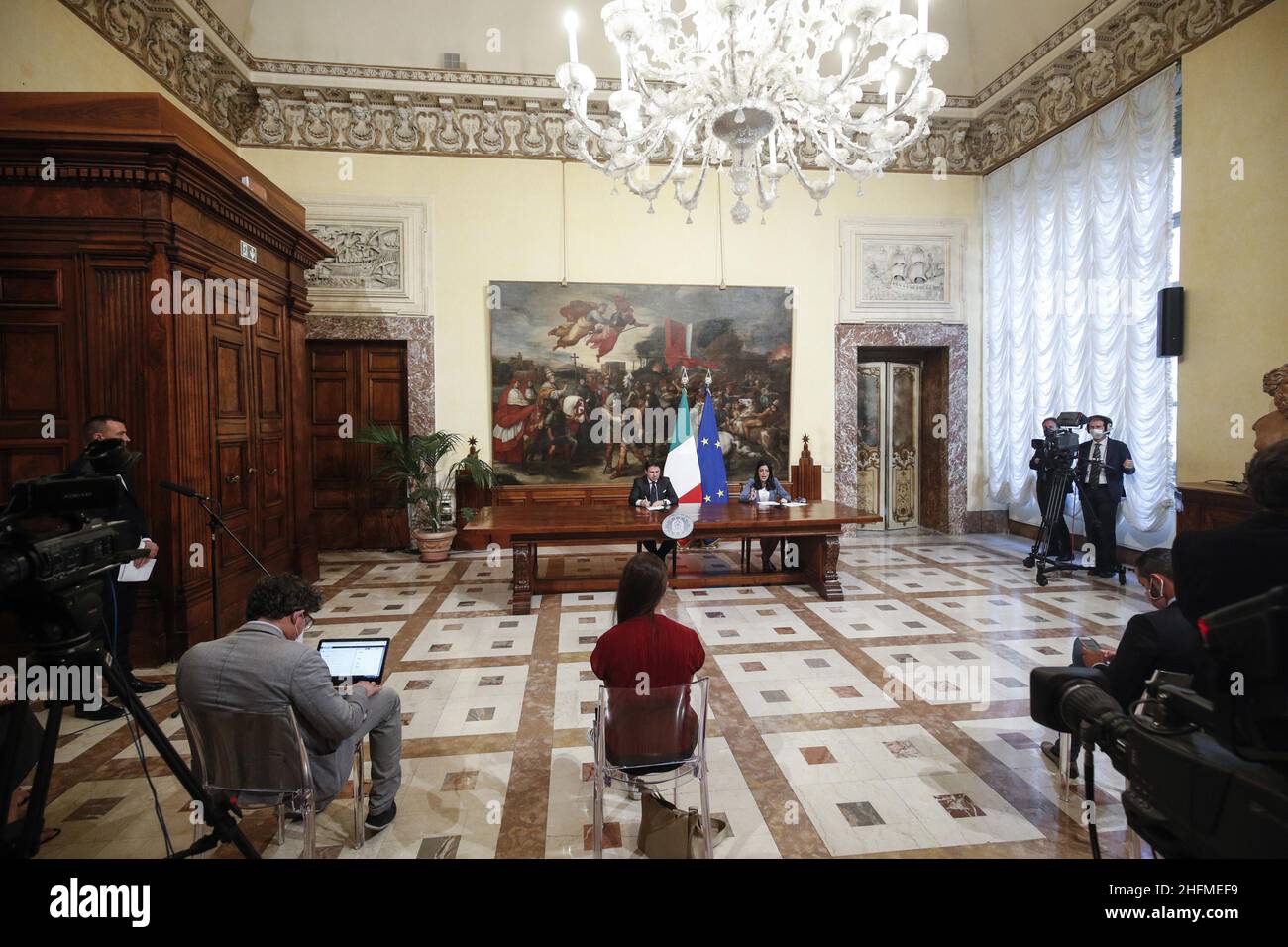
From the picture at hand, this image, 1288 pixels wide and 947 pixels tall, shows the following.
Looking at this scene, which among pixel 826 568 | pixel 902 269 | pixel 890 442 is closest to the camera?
pixel 826 568

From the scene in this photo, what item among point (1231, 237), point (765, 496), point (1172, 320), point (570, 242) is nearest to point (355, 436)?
point (570, 242)

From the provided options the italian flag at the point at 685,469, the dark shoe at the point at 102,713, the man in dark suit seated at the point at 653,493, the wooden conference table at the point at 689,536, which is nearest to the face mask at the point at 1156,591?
the wooden conference table at the point at 689,536

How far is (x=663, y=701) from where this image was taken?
2439 mm

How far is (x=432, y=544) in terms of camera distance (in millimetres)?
8742

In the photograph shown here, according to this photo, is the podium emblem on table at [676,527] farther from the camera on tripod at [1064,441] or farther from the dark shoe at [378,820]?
the camera on tripod at [1064,441]

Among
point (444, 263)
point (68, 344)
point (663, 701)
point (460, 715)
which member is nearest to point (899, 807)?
point (663, 701)

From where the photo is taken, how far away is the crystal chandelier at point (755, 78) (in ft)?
13.7

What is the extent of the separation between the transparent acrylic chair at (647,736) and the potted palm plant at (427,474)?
674 cm

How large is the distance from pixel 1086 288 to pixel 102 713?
33.9 feet

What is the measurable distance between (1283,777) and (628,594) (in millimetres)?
1923

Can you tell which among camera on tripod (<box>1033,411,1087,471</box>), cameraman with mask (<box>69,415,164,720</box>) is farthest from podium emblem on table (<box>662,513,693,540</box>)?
camera on tripod (<box>1033,411,1087,471</box>)

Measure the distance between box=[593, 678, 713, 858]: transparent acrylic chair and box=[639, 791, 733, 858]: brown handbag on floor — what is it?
0.06 meters

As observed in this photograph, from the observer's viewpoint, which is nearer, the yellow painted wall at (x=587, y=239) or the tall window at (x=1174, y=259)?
the tall window at (x=1174, y=259)

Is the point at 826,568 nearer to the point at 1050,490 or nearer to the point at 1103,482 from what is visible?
the point at 1050,490
